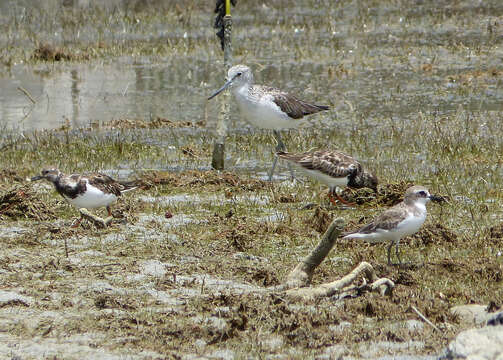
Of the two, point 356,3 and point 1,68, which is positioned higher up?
point 356,3

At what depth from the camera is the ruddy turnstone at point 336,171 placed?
37.8 ft

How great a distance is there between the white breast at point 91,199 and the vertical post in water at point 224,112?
11.6 ft

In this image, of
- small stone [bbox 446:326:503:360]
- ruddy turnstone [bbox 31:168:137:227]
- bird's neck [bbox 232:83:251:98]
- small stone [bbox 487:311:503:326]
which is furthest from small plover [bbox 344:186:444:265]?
bird's neck [bbox 232:83:251:98]

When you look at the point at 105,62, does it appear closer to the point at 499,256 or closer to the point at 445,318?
the point at 499,256

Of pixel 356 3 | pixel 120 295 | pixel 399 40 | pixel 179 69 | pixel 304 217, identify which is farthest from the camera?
pixel 356 3

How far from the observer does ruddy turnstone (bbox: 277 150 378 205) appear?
37.8ft

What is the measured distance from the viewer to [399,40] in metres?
25.0

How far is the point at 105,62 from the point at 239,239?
602 inches

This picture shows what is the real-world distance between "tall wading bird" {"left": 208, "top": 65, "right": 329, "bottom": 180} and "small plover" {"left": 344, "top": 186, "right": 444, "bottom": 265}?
4.79m

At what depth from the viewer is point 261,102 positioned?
13.4 m

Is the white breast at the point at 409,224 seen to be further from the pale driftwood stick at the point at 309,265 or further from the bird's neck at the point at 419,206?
the pale driftwood stick at the point at 309,265

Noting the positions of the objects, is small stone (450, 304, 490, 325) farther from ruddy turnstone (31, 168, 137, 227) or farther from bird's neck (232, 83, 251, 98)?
bird's neck (232, 83, 251, 98)

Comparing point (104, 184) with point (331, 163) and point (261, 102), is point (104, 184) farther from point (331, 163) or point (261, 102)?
point (261, 102)

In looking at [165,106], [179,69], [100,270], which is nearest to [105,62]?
[179,69]
